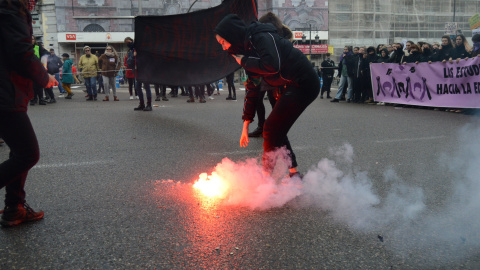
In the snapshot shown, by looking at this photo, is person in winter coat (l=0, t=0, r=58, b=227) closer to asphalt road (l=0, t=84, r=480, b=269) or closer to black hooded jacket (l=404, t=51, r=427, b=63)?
asphalt road (l=0, t=84, r=480, b=269)

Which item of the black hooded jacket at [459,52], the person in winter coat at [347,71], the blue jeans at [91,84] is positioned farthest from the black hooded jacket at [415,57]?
the blue jeans at [91,84]

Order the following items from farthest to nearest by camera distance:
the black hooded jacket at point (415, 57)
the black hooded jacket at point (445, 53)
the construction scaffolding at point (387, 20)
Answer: the construction scaffolding at point (387, 20)
the black hooded jacket at point (415, 57)
the black hooded jacket at point (445, 53)

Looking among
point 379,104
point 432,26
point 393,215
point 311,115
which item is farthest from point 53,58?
point 432,26

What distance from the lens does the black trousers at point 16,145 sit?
2.79 m

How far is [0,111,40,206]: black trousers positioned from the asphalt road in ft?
1.42

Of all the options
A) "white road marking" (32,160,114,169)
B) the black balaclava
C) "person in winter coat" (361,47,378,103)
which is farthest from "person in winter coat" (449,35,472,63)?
"white road marking" (32,160,114,169)

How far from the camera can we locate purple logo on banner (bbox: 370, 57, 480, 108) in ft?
32.1

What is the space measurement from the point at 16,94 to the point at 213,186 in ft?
6.24

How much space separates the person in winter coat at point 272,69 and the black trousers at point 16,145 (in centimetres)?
161

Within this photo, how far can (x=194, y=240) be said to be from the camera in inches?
109

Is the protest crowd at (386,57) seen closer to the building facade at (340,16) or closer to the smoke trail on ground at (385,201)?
the smoke trail on ground at (385,201)

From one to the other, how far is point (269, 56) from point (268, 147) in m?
0.94

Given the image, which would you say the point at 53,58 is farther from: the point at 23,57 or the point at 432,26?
the point at 432,26

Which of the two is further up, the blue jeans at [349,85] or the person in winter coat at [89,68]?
the person in winter coat at [89,68]
